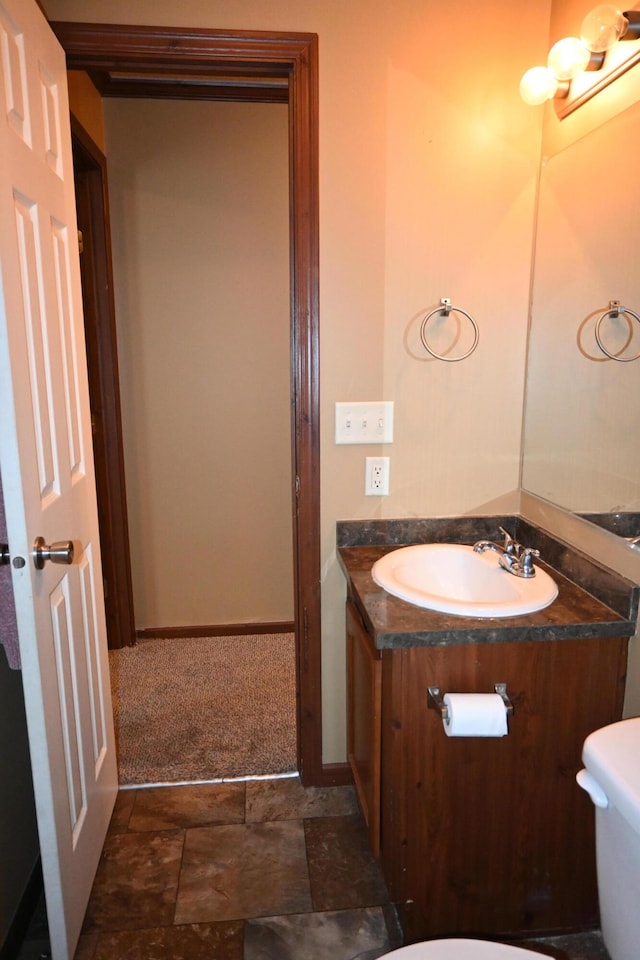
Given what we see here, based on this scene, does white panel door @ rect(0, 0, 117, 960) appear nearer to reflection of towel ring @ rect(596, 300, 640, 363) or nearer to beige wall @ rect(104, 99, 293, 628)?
beige wall @ rect(104, 99, 293, 628)

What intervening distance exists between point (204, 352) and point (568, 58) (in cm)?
181

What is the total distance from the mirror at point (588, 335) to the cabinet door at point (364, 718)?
65 centimetres

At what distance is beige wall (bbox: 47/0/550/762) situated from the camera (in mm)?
1673

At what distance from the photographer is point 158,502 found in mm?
2971

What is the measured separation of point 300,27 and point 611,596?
5.39 ft

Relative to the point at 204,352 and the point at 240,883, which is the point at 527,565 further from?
the point at 204,352

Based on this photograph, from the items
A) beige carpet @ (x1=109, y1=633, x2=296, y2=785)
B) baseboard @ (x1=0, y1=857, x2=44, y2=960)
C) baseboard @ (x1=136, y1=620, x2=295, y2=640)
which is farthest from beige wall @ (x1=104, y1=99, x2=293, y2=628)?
baseboard @ (x1=0, y1=857, x2=44, y2=960)

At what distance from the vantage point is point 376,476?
188cm

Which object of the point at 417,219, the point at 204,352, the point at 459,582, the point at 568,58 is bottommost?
the point at 459,582

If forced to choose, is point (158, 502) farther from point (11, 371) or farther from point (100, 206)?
point (11, 371)

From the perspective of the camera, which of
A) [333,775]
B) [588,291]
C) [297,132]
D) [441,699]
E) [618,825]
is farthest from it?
[333,775]

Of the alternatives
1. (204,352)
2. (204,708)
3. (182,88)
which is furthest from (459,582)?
(182,88)

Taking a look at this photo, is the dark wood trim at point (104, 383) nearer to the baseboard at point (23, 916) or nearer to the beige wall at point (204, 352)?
the beige wall at point (204, 352)

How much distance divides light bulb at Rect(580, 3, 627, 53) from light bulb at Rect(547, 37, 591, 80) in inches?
2.0
